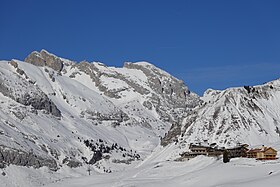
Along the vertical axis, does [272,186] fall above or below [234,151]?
below

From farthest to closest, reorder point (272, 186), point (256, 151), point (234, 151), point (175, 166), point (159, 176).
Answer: point (234, 151) < point (175, 166) < point (256, 151) < point (159, 176) < point (272, 186)

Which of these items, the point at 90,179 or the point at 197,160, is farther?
the point at 197,160

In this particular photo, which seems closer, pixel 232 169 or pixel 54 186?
pixel 232 169

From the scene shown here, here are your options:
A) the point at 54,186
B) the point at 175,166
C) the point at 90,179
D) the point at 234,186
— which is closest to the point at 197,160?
the point at 175,166

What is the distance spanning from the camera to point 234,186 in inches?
3093

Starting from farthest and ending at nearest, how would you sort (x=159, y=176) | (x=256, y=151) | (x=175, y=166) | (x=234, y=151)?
(x=234, y=151)
(x=175, y=166)
(x=256, y=151)
(x=159, y=176)

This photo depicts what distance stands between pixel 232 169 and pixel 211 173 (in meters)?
4.17

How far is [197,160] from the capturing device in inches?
6496

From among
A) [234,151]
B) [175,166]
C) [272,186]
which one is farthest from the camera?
[234,151]

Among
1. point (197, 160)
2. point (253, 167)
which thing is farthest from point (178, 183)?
point (197, 160)

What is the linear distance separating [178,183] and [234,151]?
89.3 metres

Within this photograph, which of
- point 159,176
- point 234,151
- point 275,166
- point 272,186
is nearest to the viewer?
point 272,186

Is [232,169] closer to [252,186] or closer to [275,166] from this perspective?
[275,166]

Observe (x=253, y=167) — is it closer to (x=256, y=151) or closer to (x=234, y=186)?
(x=234, y=186)
